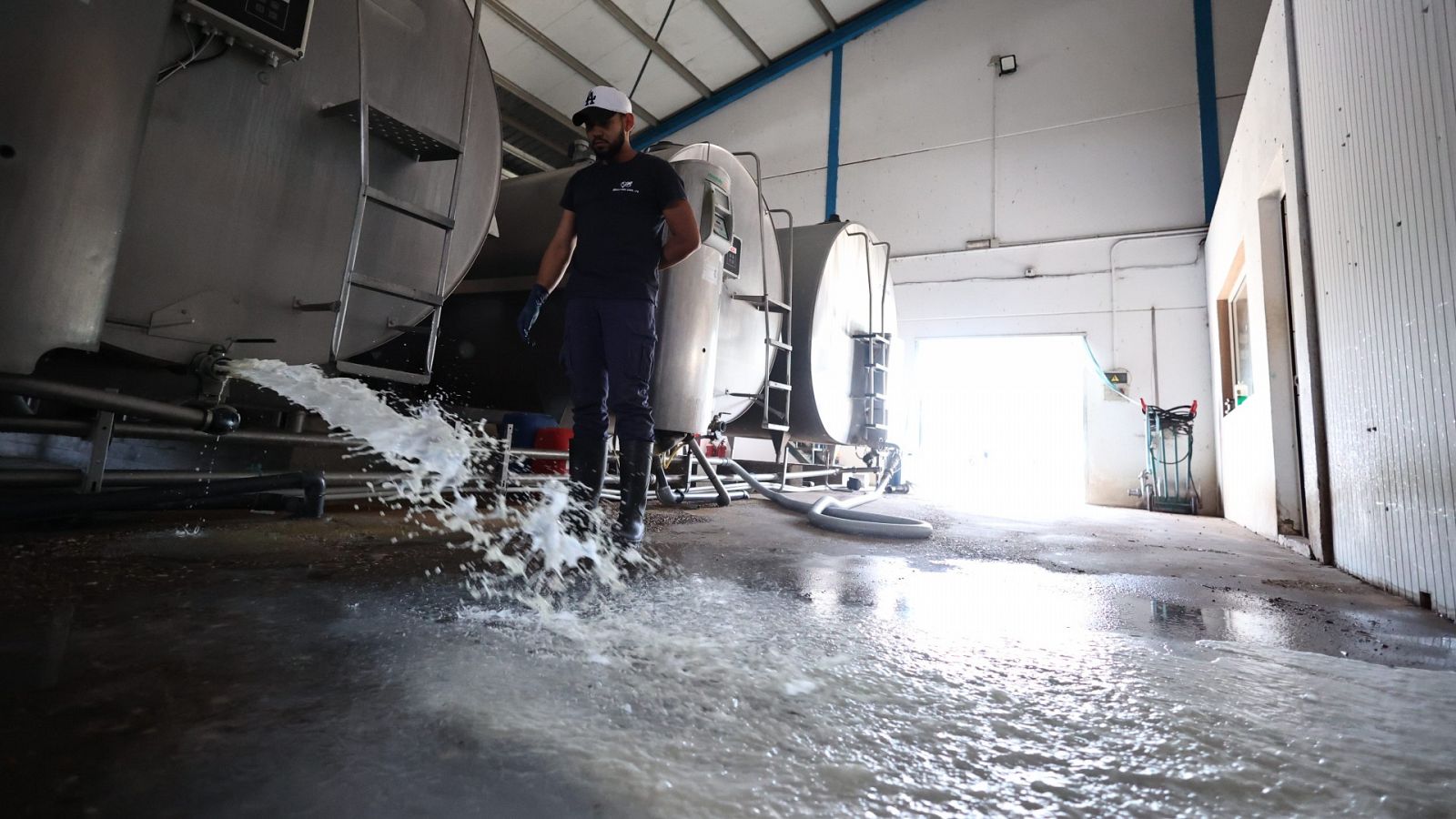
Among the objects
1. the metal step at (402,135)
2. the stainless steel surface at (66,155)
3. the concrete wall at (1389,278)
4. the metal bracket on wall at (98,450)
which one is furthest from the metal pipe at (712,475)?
the concrete wall at (1389,278)

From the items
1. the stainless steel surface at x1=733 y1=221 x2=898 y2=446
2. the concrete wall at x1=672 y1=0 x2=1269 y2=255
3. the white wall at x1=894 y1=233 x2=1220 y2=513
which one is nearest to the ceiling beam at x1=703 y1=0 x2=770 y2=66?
the concrete wall at x1=672 y1=0 x2=1269 y2=255

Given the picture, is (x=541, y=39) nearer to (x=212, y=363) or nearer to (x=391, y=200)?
(x=391, y=200)

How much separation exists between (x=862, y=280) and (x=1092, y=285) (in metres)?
3.48

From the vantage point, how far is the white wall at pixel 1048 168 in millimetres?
6797

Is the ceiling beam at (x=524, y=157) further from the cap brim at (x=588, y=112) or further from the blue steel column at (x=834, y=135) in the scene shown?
the cap brim at (x=588, y=112)

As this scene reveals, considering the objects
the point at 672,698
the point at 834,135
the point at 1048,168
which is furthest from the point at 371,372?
the point at 834,135

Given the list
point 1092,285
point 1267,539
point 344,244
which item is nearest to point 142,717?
point 344,244

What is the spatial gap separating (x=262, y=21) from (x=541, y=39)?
6435 mm

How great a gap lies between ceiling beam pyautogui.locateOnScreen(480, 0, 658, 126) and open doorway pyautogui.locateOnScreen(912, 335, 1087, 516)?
5050mm

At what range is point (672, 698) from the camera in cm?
79

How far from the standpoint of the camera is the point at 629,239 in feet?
7.36

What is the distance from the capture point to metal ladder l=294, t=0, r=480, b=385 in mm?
1771

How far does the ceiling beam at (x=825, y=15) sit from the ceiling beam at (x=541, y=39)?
2806mm

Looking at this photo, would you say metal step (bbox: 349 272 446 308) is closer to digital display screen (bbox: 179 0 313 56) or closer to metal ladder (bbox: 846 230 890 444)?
digital display screen (bbox: 179 0 313 56)
